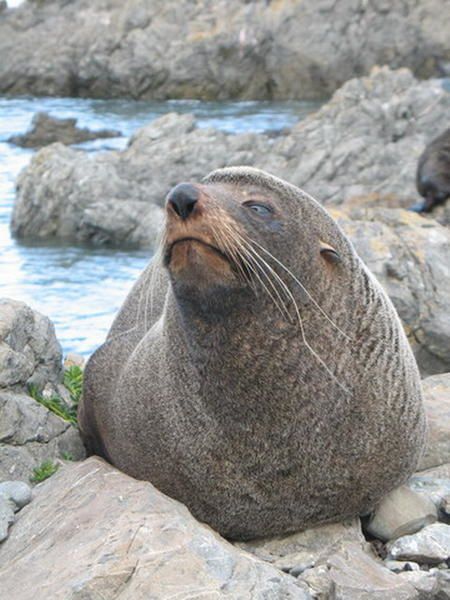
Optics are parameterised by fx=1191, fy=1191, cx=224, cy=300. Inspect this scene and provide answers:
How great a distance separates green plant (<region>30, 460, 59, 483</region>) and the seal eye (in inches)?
70.8

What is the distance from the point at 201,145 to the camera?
A: 84.9 ft

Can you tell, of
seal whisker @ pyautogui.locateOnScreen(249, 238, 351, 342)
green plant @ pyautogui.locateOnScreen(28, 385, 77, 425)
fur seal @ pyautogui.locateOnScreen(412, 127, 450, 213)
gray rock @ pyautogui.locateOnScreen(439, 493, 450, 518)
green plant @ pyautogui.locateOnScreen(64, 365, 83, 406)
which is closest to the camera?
seal whisker @ pyautogui.locateOnScreen(249, 238, 351, 342)

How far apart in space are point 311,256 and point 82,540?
1527mm

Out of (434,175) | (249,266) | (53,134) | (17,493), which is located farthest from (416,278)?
(53,134)

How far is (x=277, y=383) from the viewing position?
4969mm

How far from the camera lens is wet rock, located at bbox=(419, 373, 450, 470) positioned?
20.0 ft

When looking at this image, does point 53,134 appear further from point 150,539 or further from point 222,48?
point 150,539

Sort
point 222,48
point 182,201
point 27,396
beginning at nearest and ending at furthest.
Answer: point 182,201 < point 27,396 < point 222,48

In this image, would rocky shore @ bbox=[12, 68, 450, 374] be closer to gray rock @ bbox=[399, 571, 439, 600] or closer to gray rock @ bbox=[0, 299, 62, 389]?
gray rock @ bbox=[0, 299, 62, 389]

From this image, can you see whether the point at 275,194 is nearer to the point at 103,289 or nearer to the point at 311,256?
the point at 311,256

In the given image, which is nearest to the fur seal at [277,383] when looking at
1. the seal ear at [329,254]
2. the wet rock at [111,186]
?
the seal ear at [329,254]

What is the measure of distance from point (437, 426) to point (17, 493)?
2243 millimetres

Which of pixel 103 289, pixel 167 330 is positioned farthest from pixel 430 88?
pixel 167 330

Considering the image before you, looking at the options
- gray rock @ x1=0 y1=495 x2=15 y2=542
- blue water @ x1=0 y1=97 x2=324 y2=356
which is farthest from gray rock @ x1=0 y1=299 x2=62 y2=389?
blue water @ x1=0 y1=97 x2=324 y2=356
